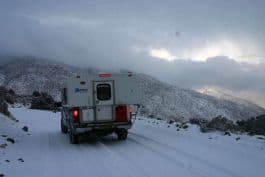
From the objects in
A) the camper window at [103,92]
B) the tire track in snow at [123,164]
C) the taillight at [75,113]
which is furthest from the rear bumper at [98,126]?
the tire track in snow at [123,164]

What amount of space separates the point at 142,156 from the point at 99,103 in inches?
171

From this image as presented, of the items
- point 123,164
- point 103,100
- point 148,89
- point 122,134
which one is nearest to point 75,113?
point 103,100

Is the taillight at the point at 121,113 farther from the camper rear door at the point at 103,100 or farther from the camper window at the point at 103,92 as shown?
the camper window at the point at 103,92

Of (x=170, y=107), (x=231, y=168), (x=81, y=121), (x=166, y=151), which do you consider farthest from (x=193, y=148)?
(x=170, y=107)

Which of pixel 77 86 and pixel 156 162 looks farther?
pixel 77 86

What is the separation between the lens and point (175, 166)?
11.8 meters

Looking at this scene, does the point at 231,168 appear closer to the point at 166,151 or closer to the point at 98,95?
the point at 166,151

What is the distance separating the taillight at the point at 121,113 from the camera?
17844mm

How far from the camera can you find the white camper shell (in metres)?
17.6

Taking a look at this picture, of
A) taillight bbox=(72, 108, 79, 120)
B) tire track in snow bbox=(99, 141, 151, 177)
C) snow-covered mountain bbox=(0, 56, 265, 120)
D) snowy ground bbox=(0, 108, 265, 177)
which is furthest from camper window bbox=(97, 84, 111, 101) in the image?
snow-covered mountain bbox=(0, 56, 265, 120)

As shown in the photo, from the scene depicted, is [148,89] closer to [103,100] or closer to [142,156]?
[103,100]

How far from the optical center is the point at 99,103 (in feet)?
57.8

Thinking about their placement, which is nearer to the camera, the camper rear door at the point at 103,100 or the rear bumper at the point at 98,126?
the rear bumper at the point at 98,126

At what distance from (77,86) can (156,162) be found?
6136 millimetres
